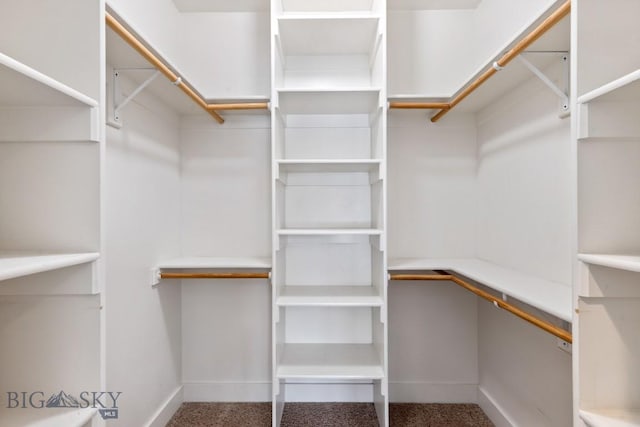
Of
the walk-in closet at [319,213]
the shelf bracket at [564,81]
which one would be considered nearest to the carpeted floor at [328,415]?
the walk-in closet at [319,213]

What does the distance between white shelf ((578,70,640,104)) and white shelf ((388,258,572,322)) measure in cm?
56

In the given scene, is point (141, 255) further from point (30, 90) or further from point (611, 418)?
point (611, 418)

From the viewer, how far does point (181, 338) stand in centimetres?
226

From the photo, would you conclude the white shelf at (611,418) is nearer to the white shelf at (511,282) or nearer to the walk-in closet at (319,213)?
the walk-in closet at (319,213)

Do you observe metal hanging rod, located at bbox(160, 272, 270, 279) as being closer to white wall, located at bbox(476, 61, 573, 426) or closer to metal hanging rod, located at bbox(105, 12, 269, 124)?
metal hanging rod, located at bbox(105, 12, 269, 124)

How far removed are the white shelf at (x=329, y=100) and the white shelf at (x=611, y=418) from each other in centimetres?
145

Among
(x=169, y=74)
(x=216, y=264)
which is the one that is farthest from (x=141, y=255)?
(x=169, y=74)

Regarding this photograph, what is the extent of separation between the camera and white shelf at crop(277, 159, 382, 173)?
1782 mm

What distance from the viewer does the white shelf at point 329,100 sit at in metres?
1.80

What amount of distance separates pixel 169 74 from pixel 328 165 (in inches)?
32.0

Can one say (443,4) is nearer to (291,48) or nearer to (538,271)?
(291,48)

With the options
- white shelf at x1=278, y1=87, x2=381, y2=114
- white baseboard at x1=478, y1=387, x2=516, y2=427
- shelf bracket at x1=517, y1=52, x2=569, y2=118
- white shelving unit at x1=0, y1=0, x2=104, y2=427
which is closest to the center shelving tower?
white shelf at x1=278, y1=87, x2=381, y2=114

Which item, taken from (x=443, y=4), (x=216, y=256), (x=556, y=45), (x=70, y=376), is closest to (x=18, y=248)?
(x=70, y=376)

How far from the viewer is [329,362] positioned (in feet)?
6.28
